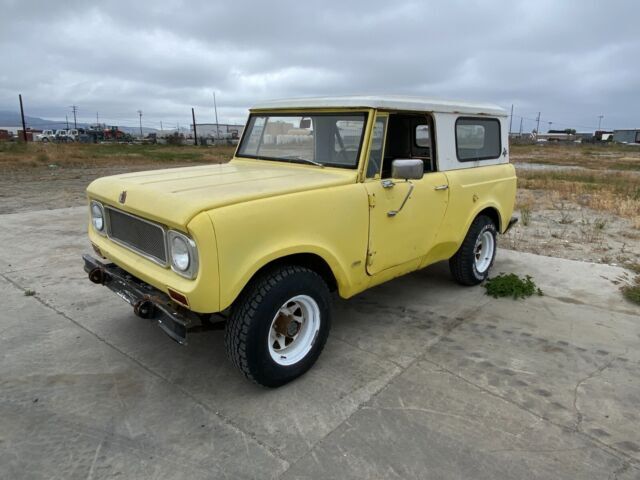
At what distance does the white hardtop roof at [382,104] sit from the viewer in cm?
354

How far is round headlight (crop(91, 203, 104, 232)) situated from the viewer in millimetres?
3589

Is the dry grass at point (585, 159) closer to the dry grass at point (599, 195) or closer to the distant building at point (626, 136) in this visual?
the dry grass at point (599, 195)

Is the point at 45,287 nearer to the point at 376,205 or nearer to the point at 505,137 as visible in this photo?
the point at 376,205

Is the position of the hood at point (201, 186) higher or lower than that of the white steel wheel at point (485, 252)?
higher

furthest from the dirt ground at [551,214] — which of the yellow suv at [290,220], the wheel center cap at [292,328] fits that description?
the wheel center cap at [292,328]

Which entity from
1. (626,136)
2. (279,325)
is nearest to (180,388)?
(279,325)

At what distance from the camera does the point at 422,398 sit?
A: 9.87 ft

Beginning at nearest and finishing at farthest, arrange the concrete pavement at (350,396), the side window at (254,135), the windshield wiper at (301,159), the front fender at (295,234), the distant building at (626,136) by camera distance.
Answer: the concrete pavement at (350,396)
the front fender at (295,234)
the windshield wiper at (301,159)
the side window at (254,135)
the distant building at (626,136)

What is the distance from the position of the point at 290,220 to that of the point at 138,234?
1.05 m

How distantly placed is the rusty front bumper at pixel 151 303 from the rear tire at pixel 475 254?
2.90m

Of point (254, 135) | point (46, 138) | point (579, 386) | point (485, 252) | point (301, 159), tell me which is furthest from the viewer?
point (46, 138)

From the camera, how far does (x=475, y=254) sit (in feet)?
16.2

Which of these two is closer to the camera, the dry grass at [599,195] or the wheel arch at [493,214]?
the wheel arch at [493,214]

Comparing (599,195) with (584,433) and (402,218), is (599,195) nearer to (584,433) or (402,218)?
(402,218)
